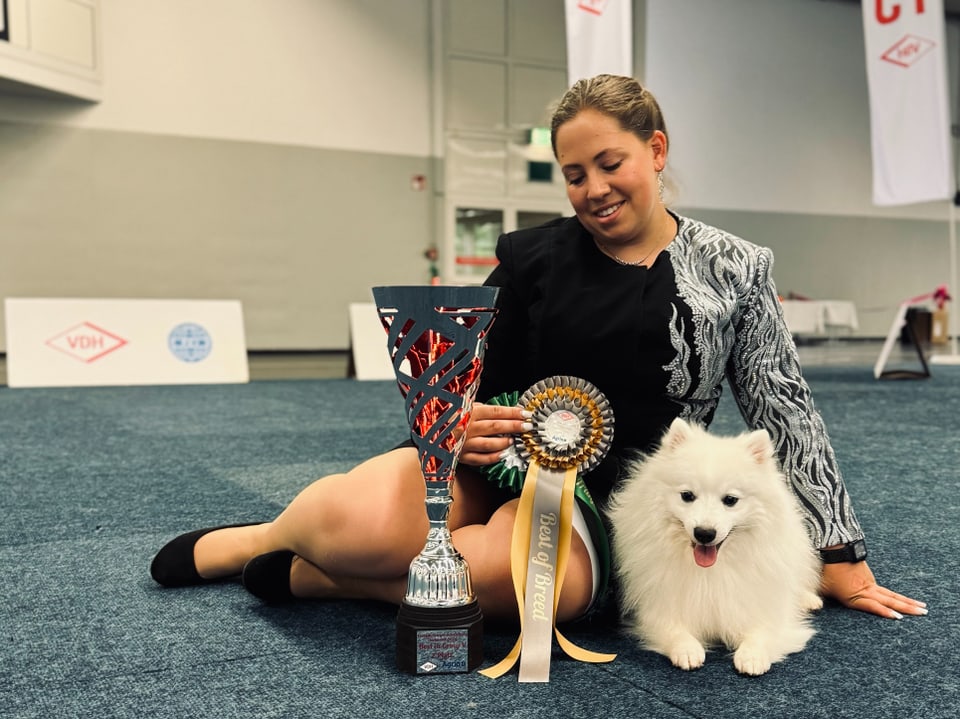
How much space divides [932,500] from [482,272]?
23.6 feet

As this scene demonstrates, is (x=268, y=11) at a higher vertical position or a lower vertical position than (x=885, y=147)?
higher

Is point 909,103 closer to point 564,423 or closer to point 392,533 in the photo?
point 564,423

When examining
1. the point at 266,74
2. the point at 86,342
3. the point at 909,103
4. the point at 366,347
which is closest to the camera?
the point at 909,103

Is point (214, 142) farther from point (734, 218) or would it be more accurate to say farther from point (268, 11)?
point (734, 218)

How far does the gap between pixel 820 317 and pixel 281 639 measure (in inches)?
426

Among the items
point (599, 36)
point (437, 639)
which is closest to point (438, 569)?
point (437, 639)

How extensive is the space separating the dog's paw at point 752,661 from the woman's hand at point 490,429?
45 centimetres

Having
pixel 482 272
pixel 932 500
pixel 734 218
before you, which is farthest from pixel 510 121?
pixel 932 500

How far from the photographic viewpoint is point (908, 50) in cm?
637

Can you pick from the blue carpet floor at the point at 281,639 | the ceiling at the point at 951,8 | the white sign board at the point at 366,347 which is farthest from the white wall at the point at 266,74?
the ceiling at the point at 951,8

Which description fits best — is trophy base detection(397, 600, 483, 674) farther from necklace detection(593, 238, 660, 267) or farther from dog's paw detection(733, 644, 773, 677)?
necklace detection(593, 238, 660, 267)

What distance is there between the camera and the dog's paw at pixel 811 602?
1489 millimetres

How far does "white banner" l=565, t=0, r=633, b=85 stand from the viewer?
4895 mm

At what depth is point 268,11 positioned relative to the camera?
8.27 meters
